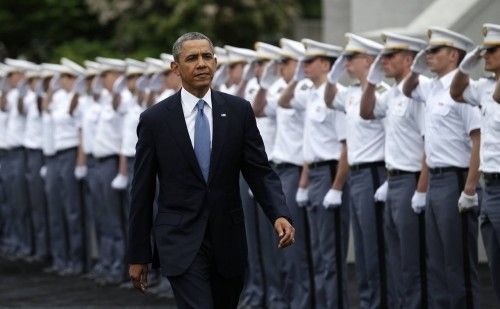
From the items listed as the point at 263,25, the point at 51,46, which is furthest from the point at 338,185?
the point at 51,46

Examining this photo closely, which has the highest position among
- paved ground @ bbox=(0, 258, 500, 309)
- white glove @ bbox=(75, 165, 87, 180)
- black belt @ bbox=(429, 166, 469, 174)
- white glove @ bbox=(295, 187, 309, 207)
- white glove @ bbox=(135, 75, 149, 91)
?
white glove @ bbox=(135, 75, 149, 91)

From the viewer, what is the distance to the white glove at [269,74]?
44.5ft

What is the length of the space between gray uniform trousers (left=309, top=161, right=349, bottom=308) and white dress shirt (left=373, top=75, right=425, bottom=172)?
1.07 meters

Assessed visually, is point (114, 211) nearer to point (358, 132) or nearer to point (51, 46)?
point (358, 132)

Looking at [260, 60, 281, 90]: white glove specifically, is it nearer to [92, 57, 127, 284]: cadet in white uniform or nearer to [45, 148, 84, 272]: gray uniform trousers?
[92, 57, 127, 284]: cadet in white uniform

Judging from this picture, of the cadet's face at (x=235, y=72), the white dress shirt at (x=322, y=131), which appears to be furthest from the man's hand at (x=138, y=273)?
the cadet's face at (x=235, y=72)

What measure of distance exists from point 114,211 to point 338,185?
4.85 m

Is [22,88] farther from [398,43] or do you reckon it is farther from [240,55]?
[398,43]

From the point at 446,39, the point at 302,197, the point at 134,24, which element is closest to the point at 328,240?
the point at 302,197

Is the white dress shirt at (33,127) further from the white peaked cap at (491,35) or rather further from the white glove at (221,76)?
the white peaked cap at (491,35)

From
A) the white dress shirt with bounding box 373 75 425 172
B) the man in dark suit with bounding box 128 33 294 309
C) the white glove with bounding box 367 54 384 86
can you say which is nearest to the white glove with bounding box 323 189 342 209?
the white dress shirt with bounding box 373 75 425 172

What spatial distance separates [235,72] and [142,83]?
1914mm

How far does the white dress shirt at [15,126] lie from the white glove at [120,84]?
2.80m

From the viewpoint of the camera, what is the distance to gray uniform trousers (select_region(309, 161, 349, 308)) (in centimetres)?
1224
